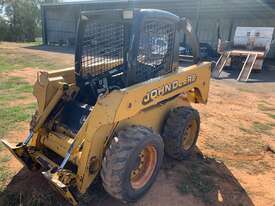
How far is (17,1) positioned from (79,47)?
39118 millimetres

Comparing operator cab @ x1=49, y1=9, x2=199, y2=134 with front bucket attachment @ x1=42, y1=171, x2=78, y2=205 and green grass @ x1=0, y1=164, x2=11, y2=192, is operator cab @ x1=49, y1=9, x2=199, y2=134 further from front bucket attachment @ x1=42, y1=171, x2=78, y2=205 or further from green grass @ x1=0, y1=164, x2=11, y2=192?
green grass @ x1=0, y1=164, x2=11, y2=192

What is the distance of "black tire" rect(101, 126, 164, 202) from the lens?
3031 millimetres

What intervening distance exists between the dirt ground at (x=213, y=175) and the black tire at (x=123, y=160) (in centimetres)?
46

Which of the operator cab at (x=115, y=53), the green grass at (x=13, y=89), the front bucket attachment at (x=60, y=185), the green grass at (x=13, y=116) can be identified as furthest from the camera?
the green grass at (x=13, y=89)

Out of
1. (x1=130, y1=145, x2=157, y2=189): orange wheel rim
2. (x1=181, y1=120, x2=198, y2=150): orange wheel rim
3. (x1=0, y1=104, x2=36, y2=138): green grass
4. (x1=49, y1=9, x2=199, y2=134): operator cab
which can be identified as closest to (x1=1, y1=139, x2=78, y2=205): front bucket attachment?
(x1=49, y1=9, x2=199, y2=134): operator cab

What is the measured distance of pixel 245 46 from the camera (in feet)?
52.1

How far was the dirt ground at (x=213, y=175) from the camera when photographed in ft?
11.8

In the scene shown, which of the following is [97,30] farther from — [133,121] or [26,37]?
[26,37]

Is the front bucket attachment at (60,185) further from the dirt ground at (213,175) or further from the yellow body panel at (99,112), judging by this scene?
the dirt ground at (213,175)

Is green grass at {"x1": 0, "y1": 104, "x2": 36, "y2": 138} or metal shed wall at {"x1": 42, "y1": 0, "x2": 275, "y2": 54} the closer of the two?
green grass at {"x1": 0, "y1": 104, "x2": 36, "y2": 138}

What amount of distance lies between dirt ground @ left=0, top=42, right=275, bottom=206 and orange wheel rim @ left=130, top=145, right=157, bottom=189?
0.82ft

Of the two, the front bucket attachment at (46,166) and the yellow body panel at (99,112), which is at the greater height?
the yellow body panel at (99,112)

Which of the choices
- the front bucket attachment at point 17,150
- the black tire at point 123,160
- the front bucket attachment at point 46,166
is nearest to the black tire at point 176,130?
the black tire at point 123,160

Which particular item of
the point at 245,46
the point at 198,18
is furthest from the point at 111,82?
the point at 198,18
